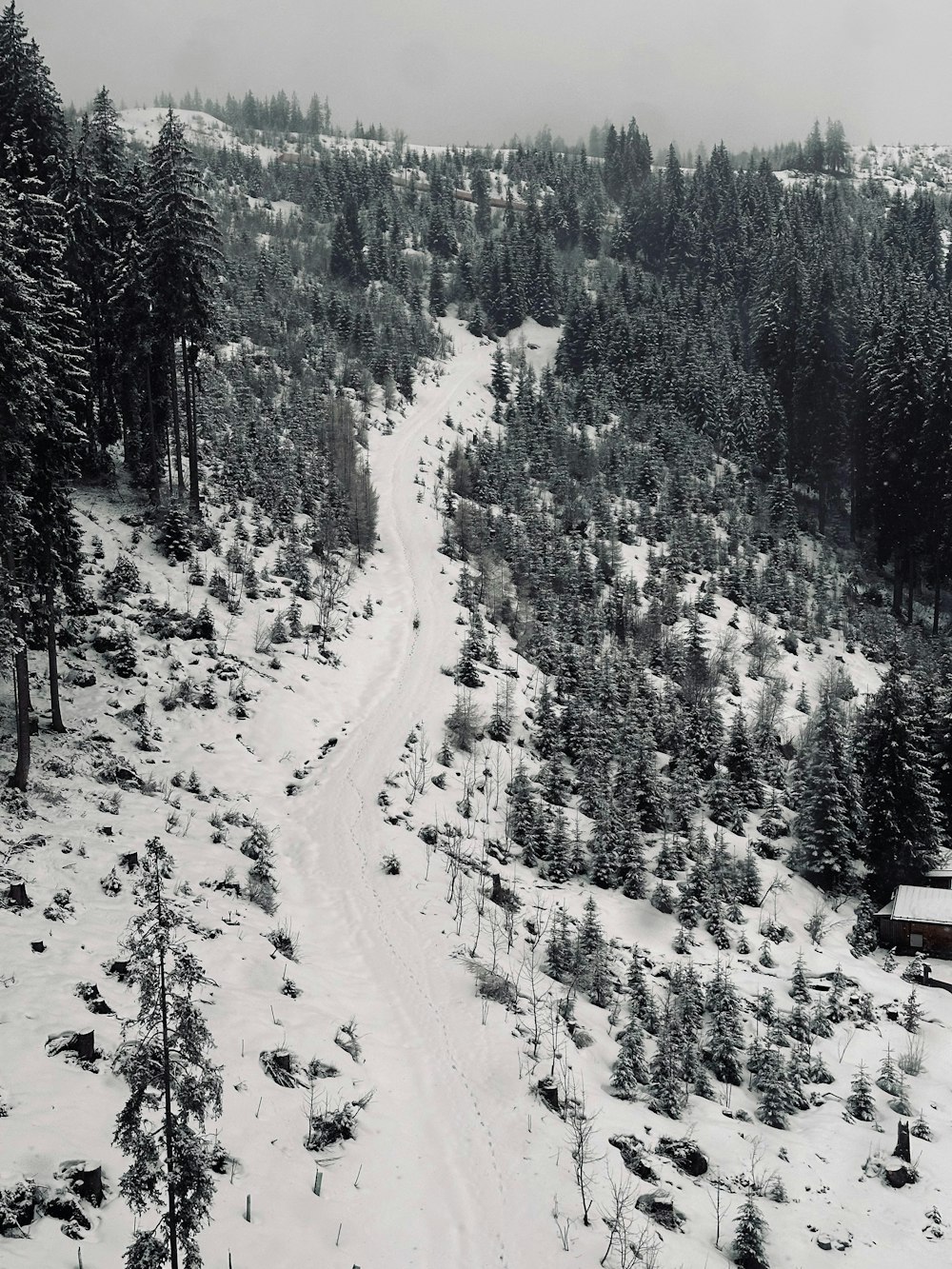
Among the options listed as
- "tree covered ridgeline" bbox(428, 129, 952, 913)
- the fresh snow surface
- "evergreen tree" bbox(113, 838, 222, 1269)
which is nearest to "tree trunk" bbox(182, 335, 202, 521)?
the fresh snow surface

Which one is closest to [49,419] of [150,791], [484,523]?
[150,791]

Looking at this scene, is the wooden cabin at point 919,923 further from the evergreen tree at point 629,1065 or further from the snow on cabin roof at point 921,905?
the evergreen tree at point 629,1065

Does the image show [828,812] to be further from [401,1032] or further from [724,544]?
[724,544]

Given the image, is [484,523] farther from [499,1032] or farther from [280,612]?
[499,1032]

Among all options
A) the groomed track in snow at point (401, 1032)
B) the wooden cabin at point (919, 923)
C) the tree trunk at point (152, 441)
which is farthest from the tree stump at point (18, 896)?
the wooden cabin at point (919, 923)

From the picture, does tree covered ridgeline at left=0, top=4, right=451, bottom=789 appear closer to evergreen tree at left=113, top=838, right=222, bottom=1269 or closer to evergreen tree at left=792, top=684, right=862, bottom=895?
evergreen tree at left=113, top=838, right=222, bottom=1269

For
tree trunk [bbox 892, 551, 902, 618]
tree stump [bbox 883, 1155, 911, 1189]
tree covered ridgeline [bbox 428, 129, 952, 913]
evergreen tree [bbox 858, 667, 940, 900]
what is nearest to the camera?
tree stump [bbox 883, 1155, 911, 1189]
